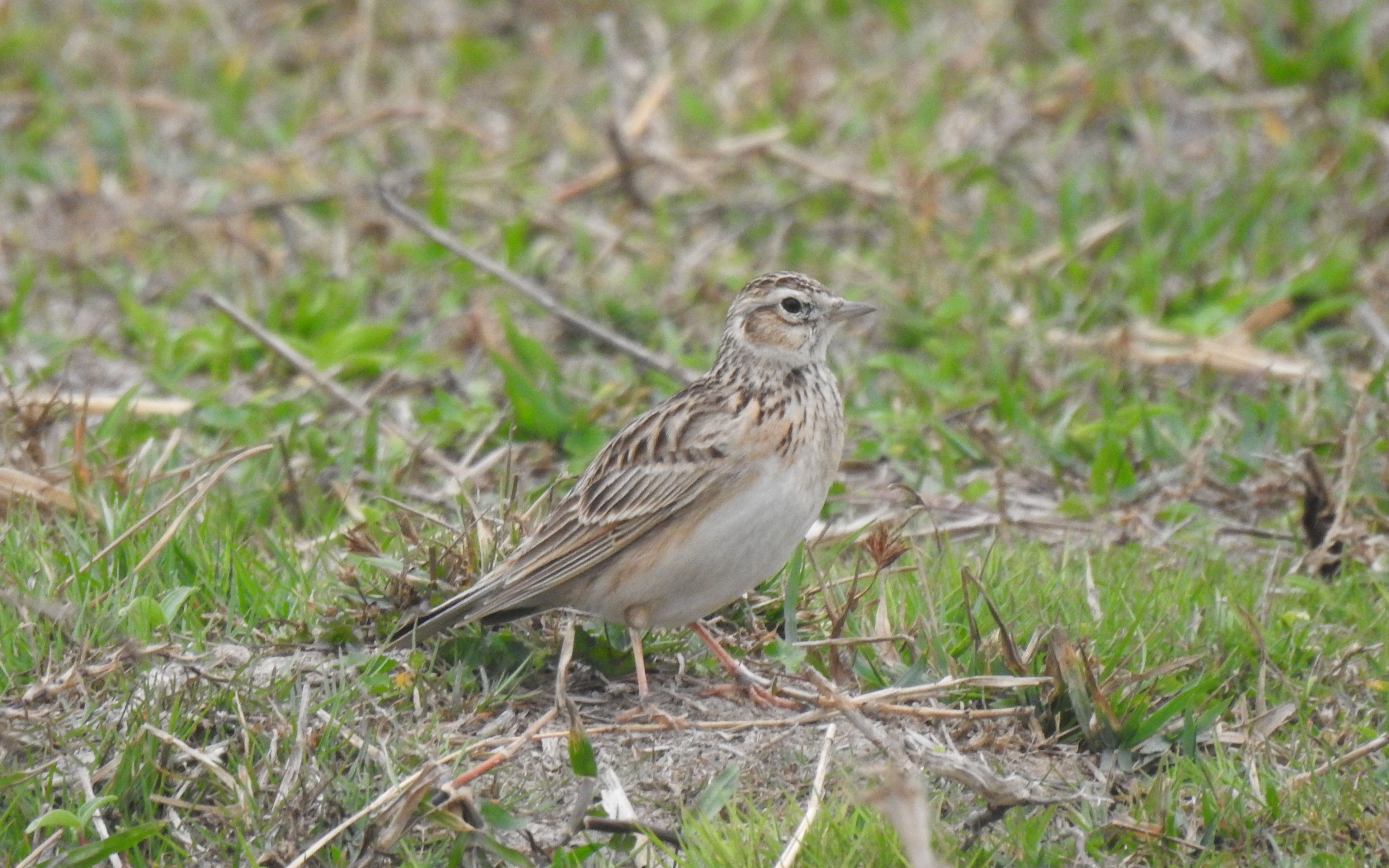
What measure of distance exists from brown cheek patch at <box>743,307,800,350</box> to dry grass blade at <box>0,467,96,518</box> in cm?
228

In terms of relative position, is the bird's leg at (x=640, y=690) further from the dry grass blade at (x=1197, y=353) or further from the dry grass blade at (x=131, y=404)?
the dry grass blade at (x=1197, y=353)

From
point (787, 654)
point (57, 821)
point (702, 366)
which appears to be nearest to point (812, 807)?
point (787, 654)

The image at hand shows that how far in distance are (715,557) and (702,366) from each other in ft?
9.75

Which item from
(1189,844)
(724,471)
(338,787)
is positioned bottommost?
(1189,844)

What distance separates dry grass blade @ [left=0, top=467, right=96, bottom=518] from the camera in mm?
6039

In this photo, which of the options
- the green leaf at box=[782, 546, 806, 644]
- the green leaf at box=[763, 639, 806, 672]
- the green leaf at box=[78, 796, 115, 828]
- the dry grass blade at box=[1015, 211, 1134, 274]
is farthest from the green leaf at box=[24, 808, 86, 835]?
the dry grass blade at box=[1015, 211, 1134, 274]

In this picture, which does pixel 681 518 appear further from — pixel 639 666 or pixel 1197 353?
pixel 1197 353

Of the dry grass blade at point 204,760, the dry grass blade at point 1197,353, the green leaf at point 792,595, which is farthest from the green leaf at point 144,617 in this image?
the dry grass blade at point 1197,353

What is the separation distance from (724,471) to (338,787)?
1.45 meters

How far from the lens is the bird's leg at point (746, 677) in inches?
207

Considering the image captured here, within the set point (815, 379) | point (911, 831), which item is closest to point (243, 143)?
point (815, 379)

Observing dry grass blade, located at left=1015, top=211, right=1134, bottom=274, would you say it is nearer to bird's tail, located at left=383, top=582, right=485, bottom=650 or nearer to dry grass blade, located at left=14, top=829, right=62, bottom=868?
bird's tail, located at left=383, top=582, right=485, bottom=650

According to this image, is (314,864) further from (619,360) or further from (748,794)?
(619,360)

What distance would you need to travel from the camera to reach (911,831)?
3184 mm
